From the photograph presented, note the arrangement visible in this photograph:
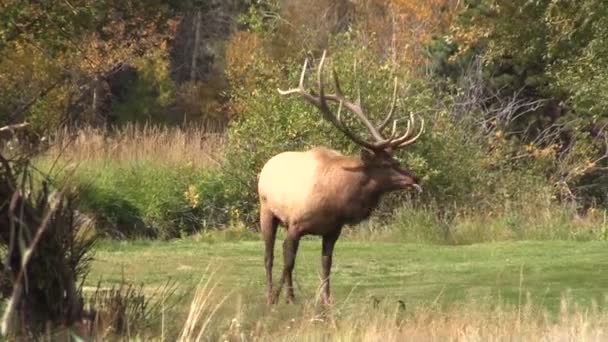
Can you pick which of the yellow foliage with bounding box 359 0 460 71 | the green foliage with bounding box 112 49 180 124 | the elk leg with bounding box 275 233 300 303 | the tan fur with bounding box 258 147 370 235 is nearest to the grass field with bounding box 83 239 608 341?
the elk leg with bounding box 275 233 300 303

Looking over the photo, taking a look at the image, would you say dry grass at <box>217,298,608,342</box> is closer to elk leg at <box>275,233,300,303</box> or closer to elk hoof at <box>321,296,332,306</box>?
elk hoof at <box>321,296,332,306</box>

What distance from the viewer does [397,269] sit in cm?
1916

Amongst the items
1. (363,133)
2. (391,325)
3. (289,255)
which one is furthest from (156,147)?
(391,325)

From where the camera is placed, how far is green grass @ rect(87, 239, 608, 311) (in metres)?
15.3

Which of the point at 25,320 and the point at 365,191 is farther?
the point at 365,191

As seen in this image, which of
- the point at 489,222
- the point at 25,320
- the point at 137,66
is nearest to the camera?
the point at 25,320

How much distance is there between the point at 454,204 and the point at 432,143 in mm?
1400

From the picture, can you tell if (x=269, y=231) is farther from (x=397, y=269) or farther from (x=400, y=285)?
(x=397, y=269)

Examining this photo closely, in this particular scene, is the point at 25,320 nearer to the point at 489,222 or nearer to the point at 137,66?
the point at 489,222

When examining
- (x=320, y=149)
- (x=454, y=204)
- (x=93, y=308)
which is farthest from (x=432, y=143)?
(x=93, y=308)

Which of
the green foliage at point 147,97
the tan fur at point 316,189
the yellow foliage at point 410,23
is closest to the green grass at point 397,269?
the tan fur at point 316,189

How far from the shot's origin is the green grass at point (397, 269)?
601 inches

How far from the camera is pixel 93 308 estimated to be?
9.77 m

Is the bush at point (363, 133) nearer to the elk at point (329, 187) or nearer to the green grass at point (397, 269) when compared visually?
the green grass at point (397, 269)
